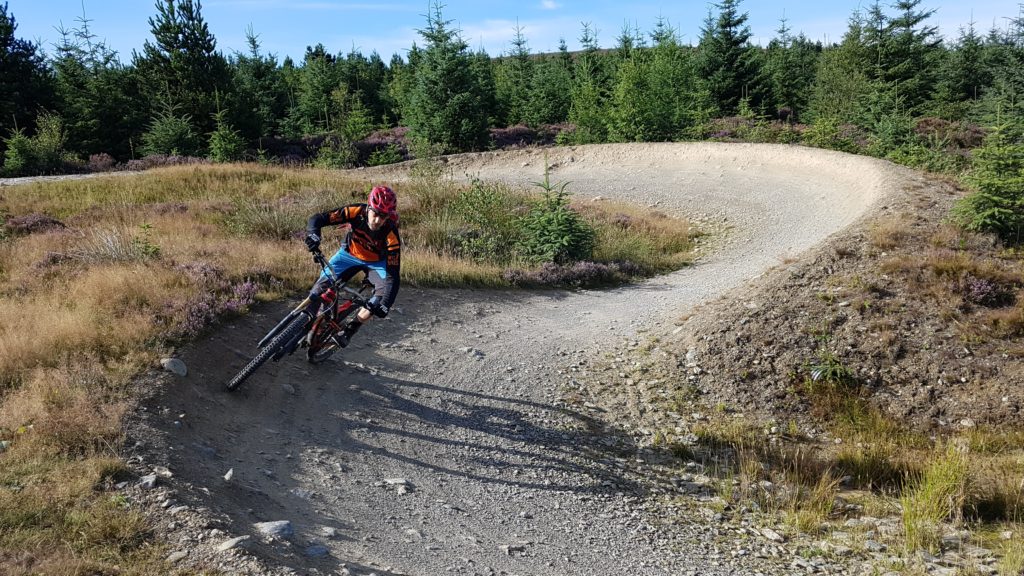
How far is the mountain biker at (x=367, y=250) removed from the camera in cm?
763

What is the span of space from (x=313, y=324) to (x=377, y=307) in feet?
3.57

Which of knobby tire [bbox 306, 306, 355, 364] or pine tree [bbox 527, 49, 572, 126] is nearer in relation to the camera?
knobby tire [bbox 306, 306, 355, 364]

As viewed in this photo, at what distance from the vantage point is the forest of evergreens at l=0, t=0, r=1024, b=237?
94.4 feet

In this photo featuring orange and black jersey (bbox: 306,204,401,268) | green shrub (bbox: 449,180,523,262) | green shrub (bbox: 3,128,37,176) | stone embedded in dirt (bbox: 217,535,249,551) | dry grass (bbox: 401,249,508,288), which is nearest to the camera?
stone embedded in dirt (bbox: 217,535,249,551)

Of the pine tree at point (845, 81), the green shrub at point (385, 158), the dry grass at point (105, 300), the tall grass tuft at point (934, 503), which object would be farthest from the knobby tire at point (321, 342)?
the pine tree at point (845, 81)

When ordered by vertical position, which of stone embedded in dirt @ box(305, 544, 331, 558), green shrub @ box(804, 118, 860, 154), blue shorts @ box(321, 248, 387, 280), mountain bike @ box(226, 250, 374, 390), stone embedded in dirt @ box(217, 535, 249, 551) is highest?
green shrub @ box(804, 118, 860, 154)

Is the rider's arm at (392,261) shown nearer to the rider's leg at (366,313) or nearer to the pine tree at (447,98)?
the rider's leg at (366,313)

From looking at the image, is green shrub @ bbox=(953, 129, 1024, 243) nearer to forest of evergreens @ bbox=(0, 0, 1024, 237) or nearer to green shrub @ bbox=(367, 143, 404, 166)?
forest of evergreens @ bbox=(0, 0, 1024, 237)

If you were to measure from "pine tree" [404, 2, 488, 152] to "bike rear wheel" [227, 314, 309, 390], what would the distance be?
2560 centimetres

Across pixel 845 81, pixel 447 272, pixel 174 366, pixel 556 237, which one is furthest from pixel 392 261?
pixel 845 81

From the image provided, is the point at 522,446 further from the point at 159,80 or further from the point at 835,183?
the point at 159,80

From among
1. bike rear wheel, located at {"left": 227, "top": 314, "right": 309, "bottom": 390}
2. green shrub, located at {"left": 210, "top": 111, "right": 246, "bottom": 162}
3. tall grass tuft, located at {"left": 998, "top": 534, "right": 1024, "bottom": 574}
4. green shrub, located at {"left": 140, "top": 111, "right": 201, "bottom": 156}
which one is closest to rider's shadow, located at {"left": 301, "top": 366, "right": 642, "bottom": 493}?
bike rear wheel, located at {"left": 227, "top": 314, "right": 309, "bottom": 390}

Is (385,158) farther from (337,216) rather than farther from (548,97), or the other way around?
(337,216)

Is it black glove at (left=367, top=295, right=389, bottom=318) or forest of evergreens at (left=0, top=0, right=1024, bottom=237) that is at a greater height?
forest of evergreens at (left=0, top=0, right=1024, bottom=237)
